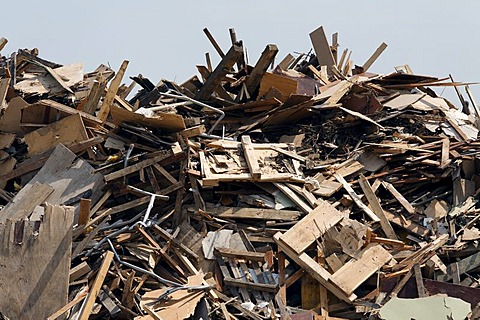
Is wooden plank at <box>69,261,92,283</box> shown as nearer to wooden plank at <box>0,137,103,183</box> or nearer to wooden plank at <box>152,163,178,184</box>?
wooden plank at <box>152,163,178,184</box>

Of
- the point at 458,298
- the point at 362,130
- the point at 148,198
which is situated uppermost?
the point at 362,130

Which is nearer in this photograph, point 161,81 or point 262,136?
point 262,136

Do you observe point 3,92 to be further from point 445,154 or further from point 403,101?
point 445,154

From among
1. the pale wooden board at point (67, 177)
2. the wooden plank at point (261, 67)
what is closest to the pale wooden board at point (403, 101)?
the wooden plank at point (261, 67)

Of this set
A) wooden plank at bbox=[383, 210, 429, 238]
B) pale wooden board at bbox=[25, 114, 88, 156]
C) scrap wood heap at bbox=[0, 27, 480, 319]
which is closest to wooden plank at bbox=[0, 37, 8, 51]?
scrap wood heap at bbox=[0, 27, 480, 319]

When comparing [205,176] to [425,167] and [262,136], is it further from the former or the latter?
[425,167]

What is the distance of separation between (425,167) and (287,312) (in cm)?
323

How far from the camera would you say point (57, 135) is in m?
8.79

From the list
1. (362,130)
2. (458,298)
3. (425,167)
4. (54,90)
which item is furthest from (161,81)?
(458,298)

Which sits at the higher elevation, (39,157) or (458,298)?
(39,157)

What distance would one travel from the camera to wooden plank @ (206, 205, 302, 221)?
309 inches

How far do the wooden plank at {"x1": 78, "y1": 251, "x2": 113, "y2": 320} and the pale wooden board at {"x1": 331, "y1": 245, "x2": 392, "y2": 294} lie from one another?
2.65 m

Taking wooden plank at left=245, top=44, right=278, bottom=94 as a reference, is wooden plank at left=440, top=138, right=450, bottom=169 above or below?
below

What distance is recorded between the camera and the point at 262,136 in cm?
939
